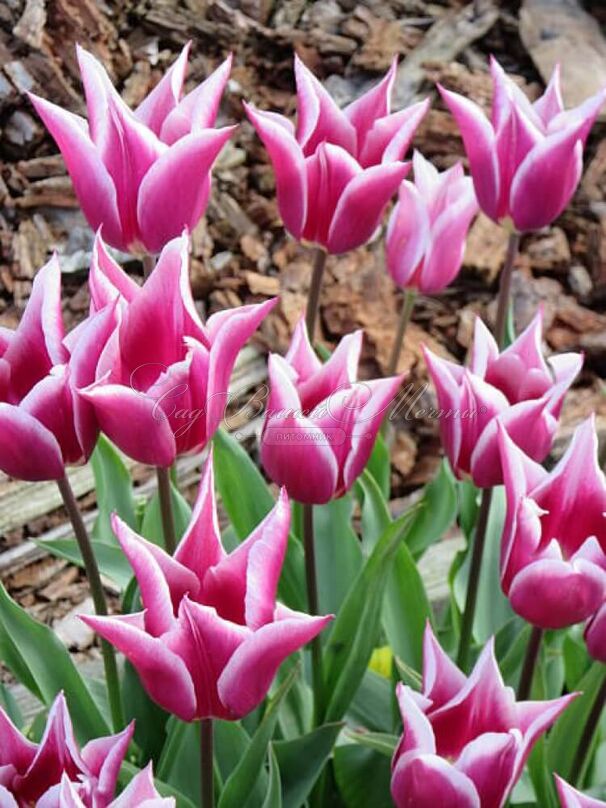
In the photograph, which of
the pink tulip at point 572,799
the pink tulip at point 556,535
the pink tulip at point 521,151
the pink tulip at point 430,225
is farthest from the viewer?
the pink tulip at point 430,225

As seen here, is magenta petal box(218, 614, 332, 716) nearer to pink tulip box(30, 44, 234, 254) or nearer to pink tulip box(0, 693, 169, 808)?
pink tulip box(0, 693, 169, 808)

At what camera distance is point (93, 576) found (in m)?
0.82

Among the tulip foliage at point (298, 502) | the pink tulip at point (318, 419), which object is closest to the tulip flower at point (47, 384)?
the tulip foliage at point (298, 502)

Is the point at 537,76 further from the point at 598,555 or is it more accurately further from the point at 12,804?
the point at 12,804

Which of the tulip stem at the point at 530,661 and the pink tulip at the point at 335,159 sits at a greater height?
the pink tulip at the point at 335,159

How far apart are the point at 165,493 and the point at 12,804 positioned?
0.82 feet

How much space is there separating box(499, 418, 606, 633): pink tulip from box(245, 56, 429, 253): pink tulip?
0.25m

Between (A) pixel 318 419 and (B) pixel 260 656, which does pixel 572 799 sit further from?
(A) pixel 318 419

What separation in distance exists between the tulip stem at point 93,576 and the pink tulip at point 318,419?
12cm

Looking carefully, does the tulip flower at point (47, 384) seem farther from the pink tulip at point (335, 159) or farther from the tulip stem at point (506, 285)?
the tulip stem at point (506, 285)

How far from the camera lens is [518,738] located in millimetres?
647

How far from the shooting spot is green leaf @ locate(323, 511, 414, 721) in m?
0.92

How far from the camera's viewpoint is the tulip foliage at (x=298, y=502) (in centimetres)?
65

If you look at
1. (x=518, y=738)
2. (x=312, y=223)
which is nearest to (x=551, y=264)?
(x=312, y=223)
